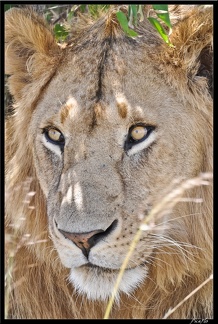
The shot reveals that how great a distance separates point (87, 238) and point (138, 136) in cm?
60

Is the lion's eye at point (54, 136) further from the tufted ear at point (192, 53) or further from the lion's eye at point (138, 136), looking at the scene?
the tufted ear at point (192, 53)

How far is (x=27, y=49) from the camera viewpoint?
338 cm

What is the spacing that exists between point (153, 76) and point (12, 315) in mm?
1578

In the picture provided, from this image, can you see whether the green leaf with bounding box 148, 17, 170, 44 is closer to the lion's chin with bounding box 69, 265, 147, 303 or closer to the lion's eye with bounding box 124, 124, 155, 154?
the lion's eye with bounding box 124, 124, 155, 154

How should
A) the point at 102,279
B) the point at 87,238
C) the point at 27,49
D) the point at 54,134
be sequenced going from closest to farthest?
the point at 87,238, the point at 102,279, the point at 54,134, the point at 27,49

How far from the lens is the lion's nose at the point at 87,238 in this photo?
2.65 meters

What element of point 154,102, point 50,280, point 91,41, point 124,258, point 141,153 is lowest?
point 50,280

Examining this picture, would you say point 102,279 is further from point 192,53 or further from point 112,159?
point 192,53

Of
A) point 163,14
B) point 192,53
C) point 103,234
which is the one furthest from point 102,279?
point 163,14

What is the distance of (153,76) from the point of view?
3.04m

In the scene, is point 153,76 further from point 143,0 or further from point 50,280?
point 50,280

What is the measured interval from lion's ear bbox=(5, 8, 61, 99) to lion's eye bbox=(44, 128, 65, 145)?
0.92 ft

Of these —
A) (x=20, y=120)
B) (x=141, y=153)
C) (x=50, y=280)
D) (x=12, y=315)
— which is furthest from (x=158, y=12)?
(x=12, y=315)
